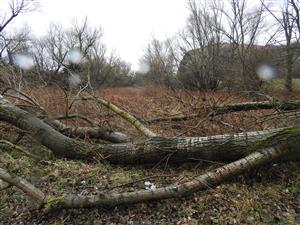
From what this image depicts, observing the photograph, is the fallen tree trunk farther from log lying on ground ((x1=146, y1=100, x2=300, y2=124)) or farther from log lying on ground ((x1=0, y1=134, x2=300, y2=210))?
log lying on ground ((x1=146, y1=100, x2=300, y2=124))

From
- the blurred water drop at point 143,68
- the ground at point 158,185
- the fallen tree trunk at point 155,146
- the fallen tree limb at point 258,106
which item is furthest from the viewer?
the blurred water drop at point 143,68

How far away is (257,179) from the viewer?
3400mm

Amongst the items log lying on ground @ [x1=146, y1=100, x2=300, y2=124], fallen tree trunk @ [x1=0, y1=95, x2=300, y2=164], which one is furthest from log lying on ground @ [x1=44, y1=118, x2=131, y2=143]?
log lying on ground @ [x1=146, y1=100, x2=300, y2=124]

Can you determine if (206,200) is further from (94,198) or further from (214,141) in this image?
(94,198)

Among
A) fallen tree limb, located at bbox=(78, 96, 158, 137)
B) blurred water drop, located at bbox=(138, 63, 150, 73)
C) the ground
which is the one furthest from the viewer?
blurred water drop, located at bbox=(138, 63, 150, 73)

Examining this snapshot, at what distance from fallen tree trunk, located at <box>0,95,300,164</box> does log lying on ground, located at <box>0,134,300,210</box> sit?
28cm

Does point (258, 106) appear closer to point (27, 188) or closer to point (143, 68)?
point (27, 188)

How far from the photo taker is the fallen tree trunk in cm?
353

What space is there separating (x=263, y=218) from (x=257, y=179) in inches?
30.5

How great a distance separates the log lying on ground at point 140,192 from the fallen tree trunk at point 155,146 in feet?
0.92

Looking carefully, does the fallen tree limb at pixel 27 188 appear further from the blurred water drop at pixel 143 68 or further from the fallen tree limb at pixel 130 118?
the blurred water drop at pixel 143 68

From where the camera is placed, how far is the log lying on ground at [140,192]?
9.45ft

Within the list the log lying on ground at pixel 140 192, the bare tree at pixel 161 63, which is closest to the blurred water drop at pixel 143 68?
the bare tree at pixel 161 63

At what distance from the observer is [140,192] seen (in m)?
2.99
